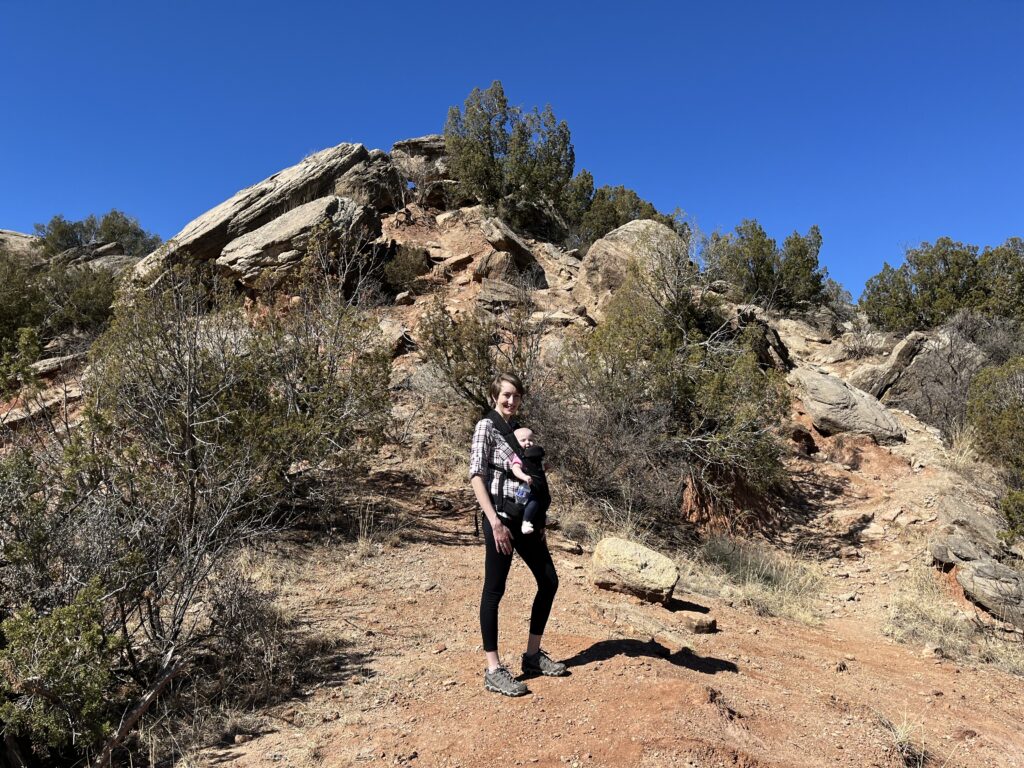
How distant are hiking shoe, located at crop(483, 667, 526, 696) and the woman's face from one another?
1.41 meters

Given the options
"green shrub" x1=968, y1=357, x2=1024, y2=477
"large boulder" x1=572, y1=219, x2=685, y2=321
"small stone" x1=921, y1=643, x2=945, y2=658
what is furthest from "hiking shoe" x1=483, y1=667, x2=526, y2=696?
"large boulder" x1=572, y1=219, x2=685, y2=321

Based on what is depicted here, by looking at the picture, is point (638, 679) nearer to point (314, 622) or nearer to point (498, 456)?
point (498, 456)

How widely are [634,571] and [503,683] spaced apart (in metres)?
2.71

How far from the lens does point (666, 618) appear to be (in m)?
5.60

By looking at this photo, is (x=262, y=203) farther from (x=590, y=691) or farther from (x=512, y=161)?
(x=590, y=691)

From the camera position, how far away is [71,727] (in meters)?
3.24

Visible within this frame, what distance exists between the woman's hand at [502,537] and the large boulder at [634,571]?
2897 mm

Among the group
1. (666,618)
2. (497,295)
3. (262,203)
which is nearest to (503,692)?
(666,618)

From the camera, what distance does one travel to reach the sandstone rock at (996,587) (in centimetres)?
703

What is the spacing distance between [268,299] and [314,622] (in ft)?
26.1

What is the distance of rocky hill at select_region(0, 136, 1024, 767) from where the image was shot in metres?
3.38

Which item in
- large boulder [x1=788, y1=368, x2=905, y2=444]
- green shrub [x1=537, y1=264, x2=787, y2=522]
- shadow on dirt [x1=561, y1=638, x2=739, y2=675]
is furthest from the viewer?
large boulder [x1=788, y1=368, x2=905, y2=444]

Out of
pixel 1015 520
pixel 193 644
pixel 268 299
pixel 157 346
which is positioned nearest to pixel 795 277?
pixel 1015 520

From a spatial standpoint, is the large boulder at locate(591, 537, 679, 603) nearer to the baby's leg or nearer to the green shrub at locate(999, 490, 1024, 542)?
the baby's leg
